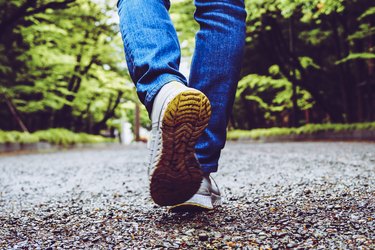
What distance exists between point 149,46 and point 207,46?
23 centimetres

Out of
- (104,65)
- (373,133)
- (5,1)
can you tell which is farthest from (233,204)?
(104,65)

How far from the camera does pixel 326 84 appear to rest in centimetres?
1314

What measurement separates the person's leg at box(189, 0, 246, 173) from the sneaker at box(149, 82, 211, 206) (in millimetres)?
246

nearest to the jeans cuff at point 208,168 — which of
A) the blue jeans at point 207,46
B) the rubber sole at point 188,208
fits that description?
the blue jeans at point 207,46

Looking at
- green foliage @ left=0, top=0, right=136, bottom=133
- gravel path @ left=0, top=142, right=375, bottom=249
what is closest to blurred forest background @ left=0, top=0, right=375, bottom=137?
green foliage @ left=0, top=0, right=136, bottom=133

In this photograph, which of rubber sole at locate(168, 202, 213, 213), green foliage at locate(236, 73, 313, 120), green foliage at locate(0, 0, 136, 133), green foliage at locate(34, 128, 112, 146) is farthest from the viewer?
green foliage at locate(236, 73, 313, 120)

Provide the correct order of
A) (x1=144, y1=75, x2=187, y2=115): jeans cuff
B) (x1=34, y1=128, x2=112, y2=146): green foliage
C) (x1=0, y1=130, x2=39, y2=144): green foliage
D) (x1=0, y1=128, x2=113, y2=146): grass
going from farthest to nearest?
(x1=34, y1=128, x2=112, y2=146): green foliage → (x1=0, y1=128, x2=113, y2=146): grass → (x1=0, y1=130, x2=39, y2=144): green foliage → (x1=144, y1=75, x2=187, y2=115): jeans cuff

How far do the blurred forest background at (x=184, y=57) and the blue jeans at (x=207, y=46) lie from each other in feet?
15.1

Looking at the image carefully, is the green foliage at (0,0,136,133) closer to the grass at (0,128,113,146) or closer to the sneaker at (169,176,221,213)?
the grass at (0,128,113,146)

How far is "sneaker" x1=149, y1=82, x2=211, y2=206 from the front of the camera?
3.57 feet

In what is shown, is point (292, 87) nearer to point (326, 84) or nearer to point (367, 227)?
point (326, 84)

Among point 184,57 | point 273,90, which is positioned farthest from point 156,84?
point 273,90

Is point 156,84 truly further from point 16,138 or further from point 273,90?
point 273,90

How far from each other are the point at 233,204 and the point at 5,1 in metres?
7.87
